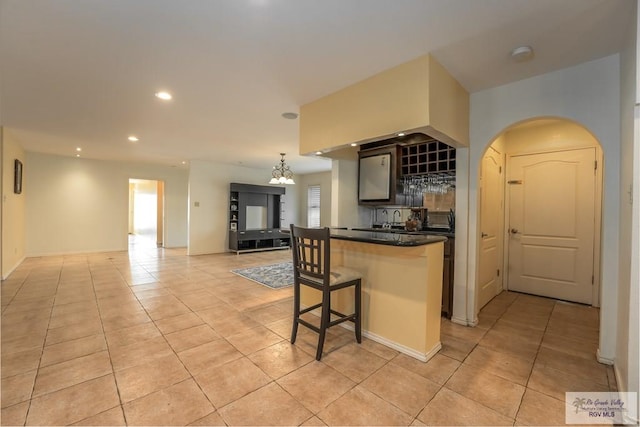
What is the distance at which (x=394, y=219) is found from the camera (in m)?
4.45

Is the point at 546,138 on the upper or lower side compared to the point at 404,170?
upper

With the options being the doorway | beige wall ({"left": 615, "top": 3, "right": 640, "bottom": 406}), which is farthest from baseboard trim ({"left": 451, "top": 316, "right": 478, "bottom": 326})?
the doorway

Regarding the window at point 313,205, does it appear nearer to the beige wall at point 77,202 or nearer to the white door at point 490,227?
the beige wall at point 77,202

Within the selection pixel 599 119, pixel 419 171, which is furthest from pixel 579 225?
pixel 419 171

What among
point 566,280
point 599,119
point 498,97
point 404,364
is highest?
point 498,97

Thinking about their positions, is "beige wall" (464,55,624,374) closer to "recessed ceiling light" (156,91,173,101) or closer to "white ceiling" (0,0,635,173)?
"white ceiling" (0,0,635,173)

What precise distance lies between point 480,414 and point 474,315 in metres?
1.47

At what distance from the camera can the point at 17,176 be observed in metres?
5.19

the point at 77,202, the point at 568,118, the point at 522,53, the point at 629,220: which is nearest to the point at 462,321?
the point at 629,220

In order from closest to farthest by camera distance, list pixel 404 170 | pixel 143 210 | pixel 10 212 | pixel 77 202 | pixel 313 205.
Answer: pixel 404 170, pixel 10 212, pixel 77 202, pixel 313 205, pixel 143 210

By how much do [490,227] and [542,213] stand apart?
3.34 feet

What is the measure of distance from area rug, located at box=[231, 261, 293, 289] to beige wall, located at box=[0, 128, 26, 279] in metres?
3.82

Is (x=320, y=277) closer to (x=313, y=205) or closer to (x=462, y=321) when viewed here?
(x=462, y=321)

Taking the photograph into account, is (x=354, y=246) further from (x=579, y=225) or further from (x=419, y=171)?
→ (x=579, y=225)
